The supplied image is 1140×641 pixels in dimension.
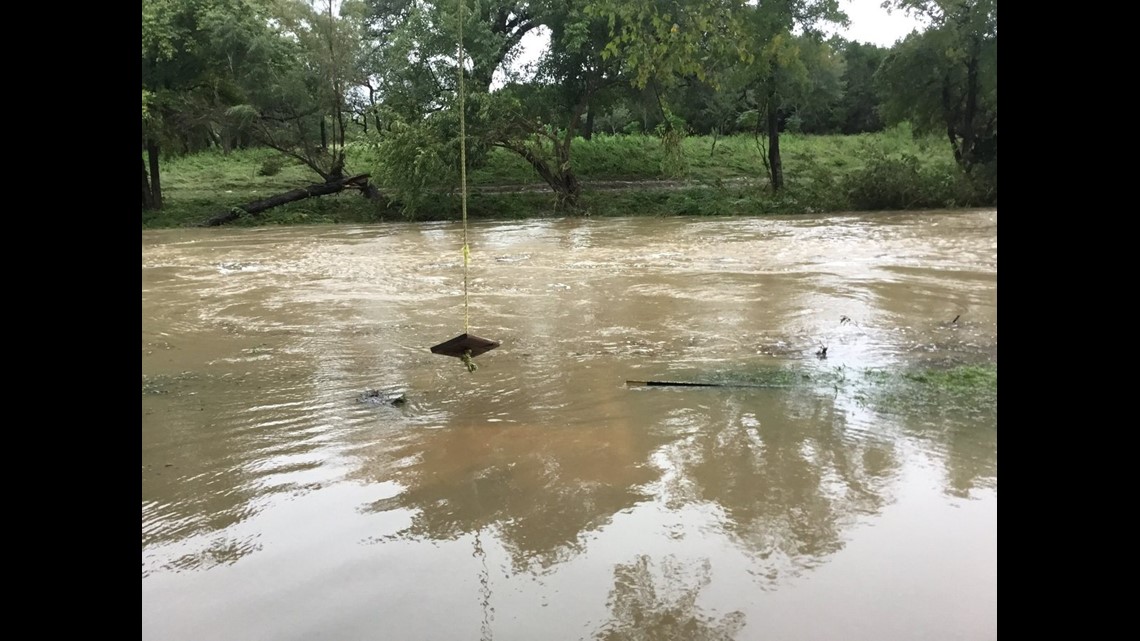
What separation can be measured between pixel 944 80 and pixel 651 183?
9000mm

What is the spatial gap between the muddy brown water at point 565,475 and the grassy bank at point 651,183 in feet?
42.8

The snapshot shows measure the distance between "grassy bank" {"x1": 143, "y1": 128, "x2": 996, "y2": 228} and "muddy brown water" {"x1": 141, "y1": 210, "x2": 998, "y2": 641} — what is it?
13057 mm

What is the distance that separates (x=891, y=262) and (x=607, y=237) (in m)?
6.34

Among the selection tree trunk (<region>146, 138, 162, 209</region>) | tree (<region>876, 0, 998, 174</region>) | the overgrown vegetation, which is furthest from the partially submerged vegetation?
tree trunk (<region>146, 138, 162, 209</region>)

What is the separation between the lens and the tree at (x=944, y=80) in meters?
19.0

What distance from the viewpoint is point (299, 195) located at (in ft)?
77.3

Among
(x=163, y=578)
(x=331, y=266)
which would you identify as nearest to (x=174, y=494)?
(x=163, y=578)

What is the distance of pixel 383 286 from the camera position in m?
11.6

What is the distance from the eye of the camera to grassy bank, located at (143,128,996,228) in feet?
73.2

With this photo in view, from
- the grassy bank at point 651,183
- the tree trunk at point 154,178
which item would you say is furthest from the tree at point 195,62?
the grassy bank at point 651,183

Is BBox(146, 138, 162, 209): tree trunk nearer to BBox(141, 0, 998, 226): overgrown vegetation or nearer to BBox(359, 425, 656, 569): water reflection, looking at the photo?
BBox(141, 0, 998, 226): overgrown vegetation

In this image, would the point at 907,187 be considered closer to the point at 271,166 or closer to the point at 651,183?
the point at 651,183

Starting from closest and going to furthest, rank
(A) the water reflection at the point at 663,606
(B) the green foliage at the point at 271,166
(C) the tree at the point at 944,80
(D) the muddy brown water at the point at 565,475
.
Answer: (A) the water reflection at the point at 663,606 → (D) the muddy brown water at the point at 565,475 → (C) the tree at the point at 944,80 → (B) the green foliage at the point at 271,166

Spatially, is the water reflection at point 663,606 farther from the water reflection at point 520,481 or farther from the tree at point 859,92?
the tree at point 859,92
